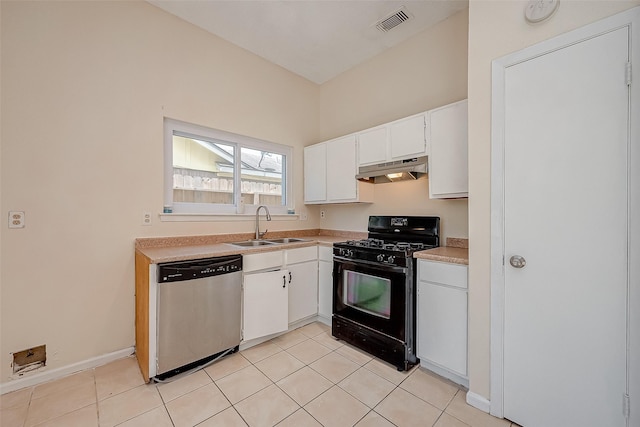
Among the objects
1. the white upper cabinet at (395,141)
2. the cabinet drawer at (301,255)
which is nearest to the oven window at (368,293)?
the cabinet drawer at (301,255)

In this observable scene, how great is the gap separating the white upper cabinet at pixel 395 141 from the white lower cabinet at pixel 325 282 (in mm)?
1070

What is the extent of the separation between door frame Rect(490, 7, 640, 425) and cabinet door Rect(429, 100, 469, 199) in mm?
519

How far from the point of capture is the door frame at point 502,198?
1.22 m

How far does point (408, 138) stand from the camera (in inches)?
98.0

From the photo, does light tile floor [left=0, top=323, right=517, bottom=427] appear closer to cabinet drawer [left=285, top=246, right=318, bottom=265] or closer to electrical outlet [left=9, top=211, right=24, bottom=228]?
cabinet drawer [left=285, top=246, right=318, bottom=265]

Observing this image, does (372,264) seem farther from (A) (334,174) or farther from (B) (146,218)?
(B) (146,218)

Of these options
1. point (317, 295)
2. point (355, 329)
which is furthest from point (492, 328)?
point (317, 295)

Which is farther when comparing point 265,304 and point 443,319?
point 265,304

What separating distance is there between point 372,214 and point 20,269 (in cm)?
307

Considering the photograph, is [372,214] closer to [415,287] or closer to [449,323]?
[415,287]

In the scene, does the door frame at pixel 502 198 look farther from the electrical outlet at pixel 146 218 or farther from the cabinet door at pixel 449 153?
the electrical outlet at pixel 146 218

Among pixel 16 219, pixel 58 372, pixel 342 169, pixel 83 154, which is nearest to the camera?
pixel 16 219

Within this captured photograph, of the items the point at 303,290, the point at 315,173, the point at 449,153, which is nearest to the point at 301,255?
the point at 303,290

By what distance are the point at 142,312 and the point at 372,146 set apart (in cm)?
256
